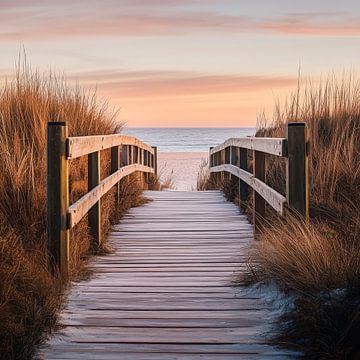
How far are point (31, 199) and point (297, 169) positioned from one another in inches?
86.6

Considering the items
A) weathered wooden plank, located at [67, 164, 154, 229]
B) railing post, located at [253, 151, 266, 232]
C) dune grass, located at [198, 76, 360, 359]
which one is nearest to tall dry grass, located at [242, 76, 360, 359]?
dune grass, located at [198, 76, 360, 359]

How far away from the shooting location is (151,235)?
312 inches

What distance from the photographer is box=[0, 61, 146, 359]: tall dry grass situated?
392 centimetres

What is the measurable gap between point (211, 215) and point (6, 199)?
4116mm

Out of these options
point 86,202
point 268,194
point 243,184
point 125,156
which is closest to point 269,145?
point 268,194

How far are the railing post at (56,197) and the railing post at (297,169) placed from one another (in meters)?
1.78

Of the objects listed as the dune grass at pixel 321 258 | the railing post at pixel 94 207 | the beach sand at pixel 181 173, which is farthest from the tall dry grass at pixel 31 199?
the beach sand at pixel 181 173

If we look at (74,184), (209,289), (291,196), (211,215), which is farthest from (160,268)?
(211,215)

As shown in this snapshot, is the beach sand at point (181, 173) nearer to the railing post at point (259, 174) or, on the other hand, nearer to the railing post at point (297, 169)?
the railing post at point (259, 174)

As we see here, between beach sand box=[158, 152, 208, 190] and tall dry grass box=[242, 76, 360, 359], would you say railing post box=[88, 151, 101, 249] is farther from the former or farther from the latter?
beach sand box=[158, 152, 208, 190]

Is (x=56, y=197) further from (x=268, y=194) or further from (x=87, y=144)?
(x=268, y=194)

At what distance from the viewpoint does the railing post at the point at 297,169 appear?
18.5 ft

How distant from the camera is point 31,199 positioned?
19.5ft

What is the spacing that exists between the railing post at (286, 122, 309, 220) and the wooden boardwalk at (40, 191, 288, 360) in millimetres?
759
